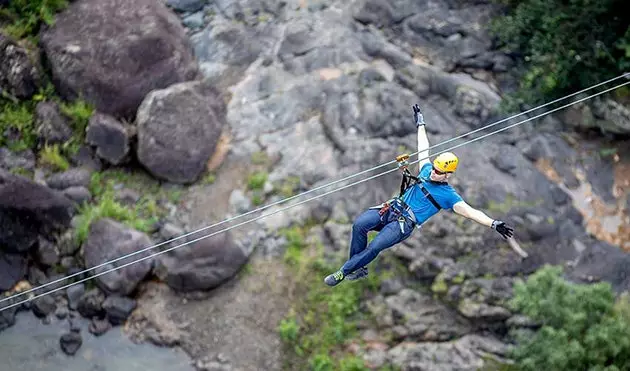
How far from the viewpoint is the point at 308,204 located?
1379 cm

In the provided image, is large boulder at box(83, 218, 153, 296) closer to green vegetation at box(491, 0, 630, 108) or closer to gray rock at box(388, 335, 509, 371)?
gray rock at box(388, 335, 509, 371)

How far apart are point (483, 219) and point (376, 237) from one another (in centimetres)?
119

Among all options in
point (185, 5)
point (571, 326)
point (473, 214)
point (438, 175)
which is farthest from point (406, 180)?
point (185, 5)

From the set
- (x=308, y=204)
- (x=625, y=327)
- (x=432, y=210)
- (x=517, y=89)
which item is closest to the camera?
(x=432, y=210)

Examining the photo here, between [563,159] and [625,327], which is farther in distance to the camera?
[563,159]

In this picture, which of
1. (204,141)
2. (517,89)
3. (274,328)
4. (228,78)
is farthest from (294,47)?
(274,328)

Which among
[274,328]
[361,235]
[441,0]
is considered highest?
[361,235]

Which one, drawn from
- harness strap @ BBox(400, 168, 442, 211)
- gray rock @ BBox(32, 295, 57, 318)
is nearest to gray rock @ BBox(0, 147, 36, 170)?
gray rock @ BBox(32, 295, 57, 318)

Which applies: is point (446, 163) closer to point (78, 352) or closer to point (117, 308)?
point (117, 308)

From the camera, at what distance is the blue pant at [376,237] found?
7.73 meters

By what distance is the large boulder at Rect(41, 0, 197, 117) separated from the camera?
46.7 ft

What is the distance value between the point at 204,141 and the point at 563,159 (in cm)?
646

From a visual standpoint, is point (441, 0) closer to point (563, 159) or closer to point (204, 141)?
point (563, 159)

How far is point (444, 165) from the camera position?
7.41 meters
